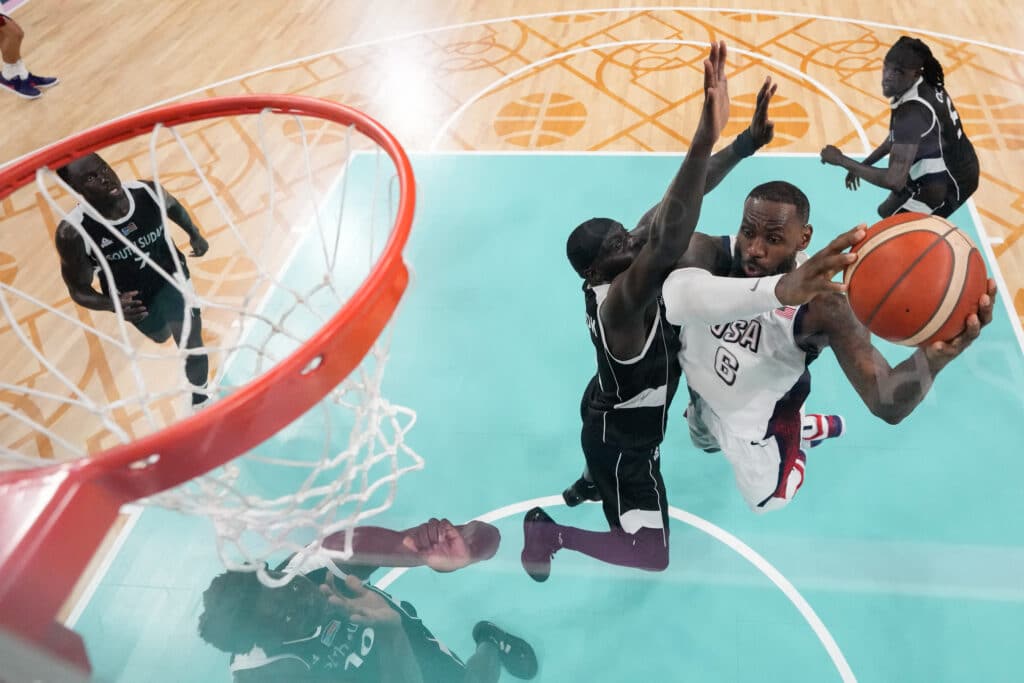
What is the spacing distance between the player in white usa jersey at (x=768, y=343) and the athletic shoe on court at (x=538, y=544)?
1.79 ft

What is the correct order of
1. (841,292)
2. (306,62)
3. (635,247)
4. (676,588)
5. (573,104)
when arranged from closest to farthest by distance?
(841,292)
(635,247)
(676,588)
(573,104)
(306,62)

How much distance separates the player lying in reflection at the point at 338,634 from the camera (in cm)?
160

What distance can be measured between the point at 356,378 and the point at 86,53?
4660 mm

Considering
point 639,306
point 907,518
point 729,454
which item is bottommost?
point 907,518

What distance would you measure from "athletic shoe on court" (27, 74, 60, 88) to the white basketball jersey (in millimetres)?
4613

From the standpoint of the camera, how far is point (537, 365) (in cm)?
257

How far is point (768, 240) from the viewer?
1566 millimetres

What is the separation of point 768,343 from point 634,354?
1.00 ft

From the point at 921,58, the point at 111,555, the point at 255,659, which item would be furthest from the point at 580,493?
the point at 921,58

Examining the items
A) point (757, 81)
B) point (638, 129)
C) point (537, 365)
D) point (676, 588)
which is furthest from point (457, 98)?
point (676, 588)

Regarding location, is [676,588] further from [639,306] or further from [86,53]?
A: [86,53]

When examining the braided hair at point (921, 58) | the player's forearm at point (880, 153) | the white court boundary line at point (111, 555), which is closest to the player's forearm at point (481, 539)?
the white court boundary line at point (111, 555)

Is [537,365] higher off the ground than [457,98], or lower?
lower

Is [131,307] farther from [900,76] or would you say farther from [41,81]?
[41,81]
